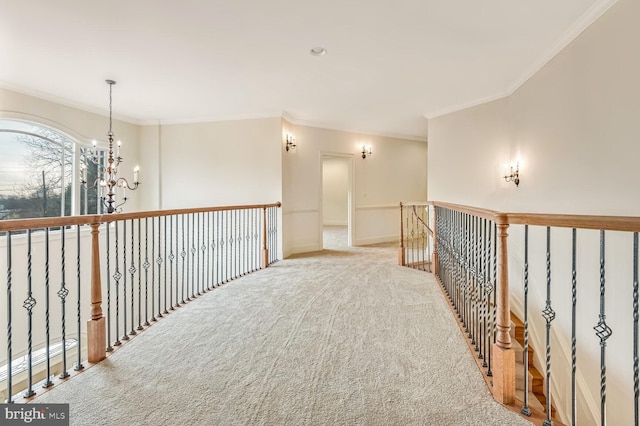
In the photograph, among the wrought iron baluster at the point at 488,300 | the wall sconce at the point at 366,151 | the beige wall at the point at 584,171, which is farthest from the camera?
the wall sconce at the point at 366,151

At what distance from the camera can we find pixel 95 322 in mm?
2098

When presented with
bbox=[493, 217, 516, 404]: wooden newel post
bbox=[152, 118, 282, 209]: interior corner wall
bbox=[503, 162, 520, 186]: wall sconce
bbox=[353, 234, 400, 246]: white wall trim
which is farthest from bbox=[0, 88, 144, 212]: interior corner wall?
bbox=[503, 162, 520, 186]: wall sconce

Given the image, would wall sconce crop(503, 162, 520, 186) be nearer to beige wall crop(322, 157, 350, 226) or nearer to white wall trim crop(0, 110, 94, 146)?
white wall trim crop(0, 110, 94, 146)

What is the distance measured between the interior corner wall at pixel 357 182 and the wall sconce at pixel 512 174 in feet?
10.1

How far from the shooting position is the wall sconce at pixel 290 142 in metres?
5.78

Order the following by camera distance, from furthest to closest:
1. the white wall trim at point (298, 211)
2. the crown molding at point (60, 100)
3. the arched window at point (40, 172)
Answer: the white wall trim at point (298, 211), the arched window at point (40, 172), the crown molding at point (60, 100)

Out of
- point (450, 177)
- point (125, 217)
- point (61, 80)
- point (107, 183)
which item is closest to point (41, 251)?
point (107, 183)

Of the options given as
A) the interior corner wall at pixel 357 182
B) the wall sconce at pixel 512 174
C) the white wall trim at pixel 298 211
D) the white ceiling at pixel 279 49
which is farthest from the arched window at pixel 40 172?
the wall sconce at pixel 512 174

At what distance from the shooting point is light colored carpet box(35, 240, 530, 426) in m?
1.57

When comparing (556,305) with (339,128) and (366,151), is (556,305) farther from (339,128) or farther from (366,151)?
(339,128)

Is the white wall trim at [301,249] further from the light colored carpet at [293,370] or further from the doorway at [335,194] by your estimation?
the doorway at [335,194]

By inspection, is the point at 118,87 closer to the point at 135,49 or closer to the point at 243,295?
the point at 135,49

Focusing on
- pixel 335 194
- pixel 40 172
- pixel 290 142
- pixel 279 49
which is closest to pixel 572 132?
pixel 279 49

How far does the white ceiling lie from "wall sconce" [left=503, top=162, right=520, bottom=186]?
1.10 meters
